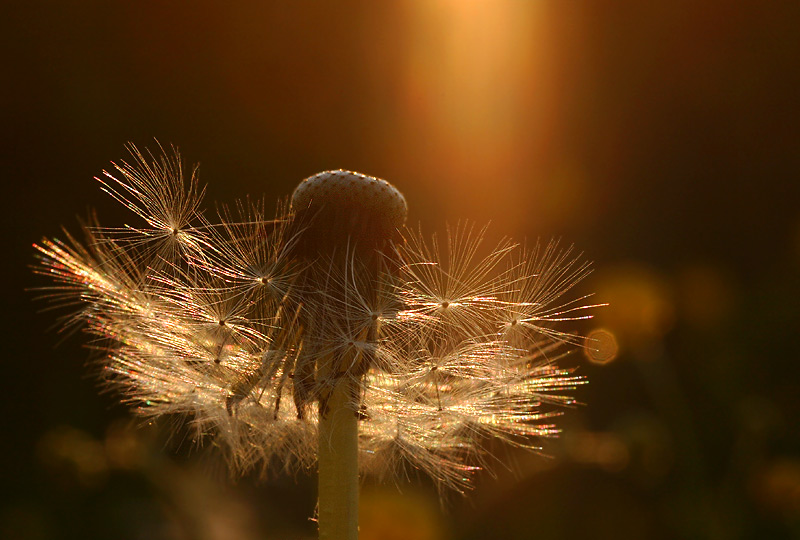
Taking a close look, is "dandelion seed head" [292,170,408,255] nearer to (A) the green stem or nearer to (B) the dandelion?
(B) the dandelion

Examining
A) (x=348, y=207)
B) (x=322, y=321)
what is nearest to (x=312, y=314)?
(x=322, y=321)

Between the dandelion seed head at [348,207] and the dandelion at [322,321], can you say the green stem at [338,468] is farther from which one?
the dandelion seed head at [348,207]

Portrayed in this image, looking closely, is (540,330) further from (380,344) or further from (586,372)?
(586,372)

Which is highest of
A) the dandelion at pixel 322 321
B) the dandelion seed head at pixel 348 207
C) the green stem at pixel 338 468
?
the dandelion seed head at pixel 348 207

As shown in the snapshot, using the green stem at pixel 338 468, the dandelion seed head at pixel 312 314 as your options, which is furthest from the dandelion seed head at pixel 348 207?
→ the green stem at pixel 338 468

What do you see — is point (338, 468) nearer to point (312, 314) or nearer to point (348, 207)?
point (312, 314)

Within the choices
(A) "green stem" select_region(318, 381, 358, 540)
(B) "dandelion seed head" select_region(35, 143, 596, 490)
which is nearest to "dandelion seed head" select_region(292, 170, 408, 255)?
(B) "dandelion seed head" select_region(35, 143, 596, 490)

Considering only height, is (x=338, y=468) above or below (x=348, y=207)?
below
